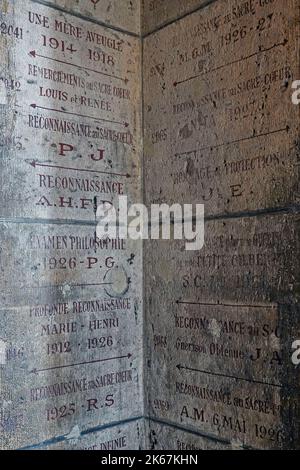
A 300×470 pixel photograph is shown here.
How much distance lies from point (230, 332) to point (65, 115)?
89 cm

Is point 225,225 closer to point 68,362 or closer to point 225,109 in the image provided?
point 225,109

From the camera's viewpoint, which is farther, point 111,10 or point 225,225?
point 111,10

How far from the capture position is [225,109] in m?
1.63

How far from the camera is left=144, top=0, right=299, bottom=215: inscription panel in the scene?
4.84ft

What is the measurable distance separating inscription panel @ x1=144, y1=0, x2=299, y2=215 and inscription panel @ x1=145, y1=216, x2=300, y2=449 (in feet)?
0.44

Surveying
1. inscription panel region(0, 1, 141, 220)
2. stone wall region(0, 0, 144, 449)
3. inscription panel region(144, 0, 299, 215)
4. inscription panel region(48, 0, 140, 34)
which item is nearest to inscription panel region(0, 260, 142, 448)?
stone wall region(0, 0, 144, 449)

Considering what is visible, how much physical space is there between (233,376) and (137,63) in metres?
1.19

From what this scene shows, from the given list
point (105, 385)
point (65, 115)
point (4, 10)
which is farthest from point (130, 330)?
point (4, 10)

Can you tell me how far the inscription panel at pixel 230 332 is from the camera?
1.45 metres

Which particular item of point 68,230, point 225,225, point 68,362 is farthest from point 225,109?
point 68,362

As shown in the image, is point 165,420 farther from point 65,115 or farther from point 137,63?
point 137,63

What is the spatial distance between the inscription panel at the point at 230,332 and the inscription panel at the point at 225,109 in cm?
13

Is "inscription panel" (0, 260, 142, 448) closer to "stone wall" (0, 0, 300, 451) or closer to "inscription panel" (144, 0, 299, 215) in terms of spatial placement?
"stone wall" (0, 0, 300, 451)
